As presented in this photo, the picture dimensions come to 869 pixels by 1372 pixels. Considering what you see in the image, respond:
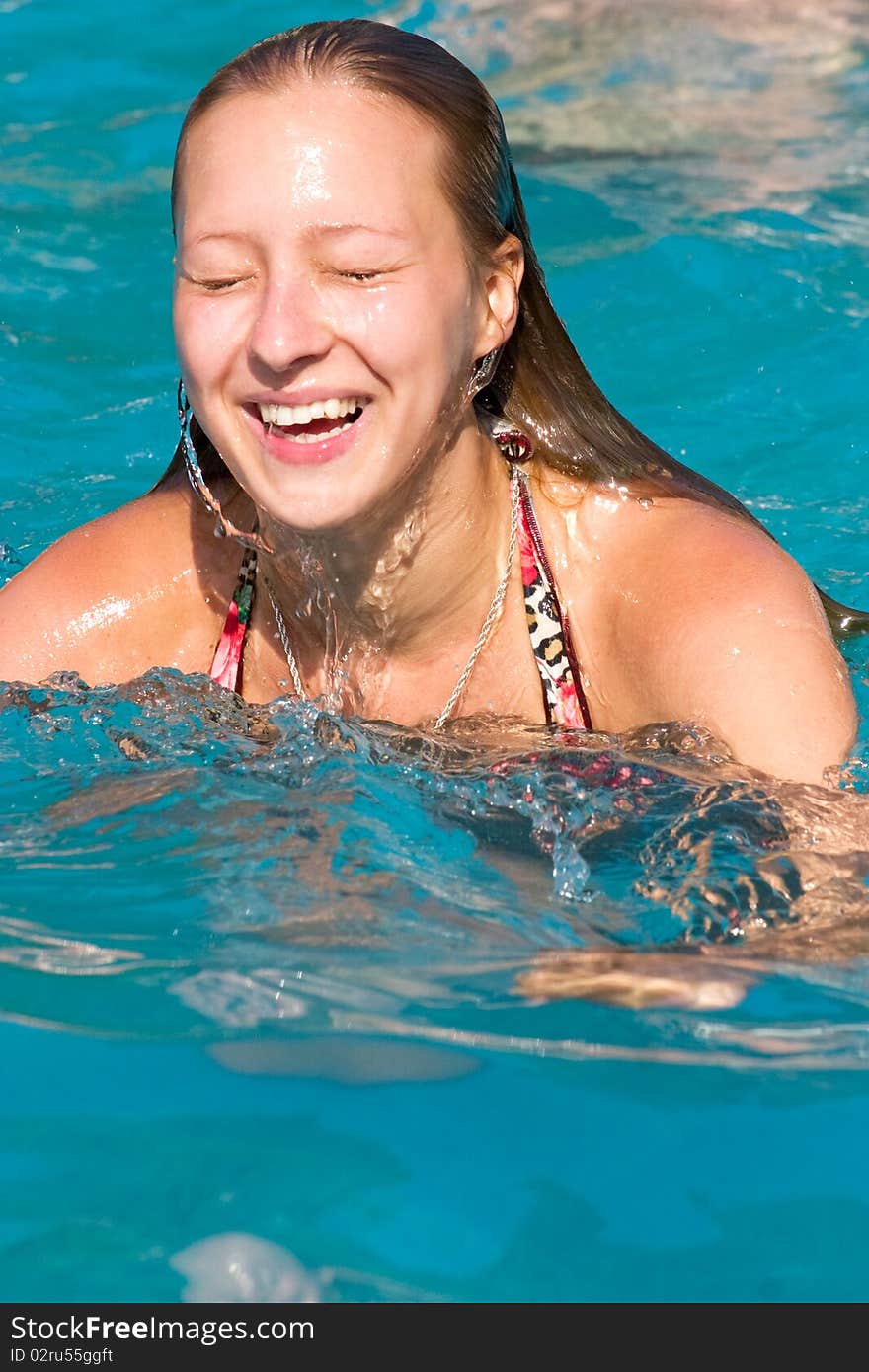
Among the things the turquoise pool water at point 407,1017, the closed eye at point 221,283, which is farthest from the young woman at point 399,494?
the turquoise pool water at point 407,1017

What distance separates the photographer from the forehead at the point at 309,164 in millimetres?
3049

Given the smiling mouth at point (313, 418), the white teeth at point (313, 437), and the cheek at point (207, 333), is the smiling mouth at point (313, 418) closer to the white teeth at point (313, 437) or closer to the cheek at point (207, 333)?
the white teeth at point (313, 437)

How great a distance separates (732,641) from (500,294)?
0.84m

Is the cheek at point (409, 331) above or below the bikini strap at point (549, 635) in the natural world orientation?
above

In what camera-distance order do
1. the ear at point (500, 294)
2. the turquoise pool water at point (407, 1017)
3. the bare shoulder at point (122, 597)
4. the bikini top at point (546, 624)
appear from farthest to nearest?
the bare shoulder at point (122, 597) → the bikini top at point (546, 624) → the ear at point (500, 294) → the turquoise pool water at point (407, 1017)

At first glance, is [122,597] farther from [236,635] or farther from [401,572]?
[401,572]

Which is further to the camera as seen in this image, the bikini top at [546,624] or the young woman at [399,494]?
the bikini top at [546,624]

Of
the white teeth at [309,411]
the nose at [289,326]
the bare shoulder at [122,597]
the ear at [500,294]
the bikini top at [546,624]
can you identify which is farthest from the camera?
the bare shoulder at [122,597]

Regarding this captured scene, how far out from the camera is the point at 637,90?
334 inches

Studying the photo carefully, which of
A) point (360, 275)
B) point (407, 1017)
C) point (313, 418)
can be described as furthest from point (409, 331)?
point (407, 1017)

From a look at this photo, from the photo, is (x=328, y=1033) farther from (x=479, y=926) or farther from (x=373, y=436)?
(x=373, y=436)

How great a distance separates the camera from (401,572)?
11.6 feet

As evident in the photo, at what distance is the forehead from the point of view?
3049mm

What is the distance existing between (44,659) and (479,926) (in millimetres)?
1305
